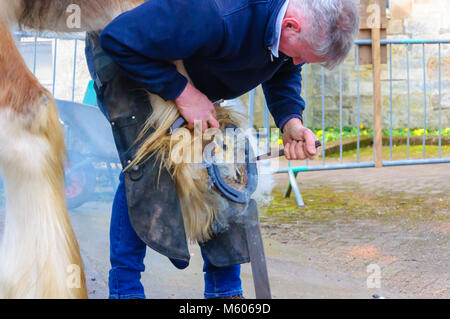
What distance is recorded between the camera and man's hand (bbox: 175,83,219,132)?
5.43 feet

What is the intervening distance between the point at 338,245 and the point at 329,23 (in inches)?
65.5

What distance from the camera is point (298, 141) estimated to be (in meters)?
1.95

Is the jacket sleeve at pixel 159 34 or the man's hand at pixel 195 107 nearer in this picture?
the jacket sleeve at pixel 159 34

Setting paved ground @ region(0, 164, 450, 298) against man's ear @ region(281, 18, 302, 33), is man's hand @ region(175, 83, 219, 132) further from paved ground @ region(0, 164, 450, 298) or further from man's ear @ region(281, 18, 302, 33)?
paved ground @ region(0, 164, 450, 298)

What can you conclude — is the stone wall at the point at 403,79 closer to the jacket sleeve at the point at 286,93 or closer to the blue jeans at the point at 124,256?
the jacket sleeve at the point at 286,93

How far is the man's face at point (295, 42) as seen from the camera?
1608 mm

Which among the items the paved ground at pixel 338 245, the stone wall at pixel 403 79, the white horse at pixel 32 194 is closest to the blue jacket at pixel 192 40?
the white horse at pixel 32 194

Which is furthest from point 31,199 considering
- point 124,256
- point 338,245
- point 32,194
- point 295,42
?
point 338,245

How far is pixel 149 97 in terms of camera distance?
67.1 inches

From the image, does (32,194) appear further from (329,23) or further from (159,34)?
(329,23)

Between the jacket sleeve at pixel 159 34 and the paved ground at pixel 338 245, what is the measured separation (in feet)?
3.22

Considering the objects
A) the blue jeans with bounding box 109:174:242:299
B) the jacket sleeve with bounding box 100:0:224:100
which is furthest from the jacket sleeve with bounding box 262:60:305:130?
the blue jeans with bounding box 109:174:242:299
